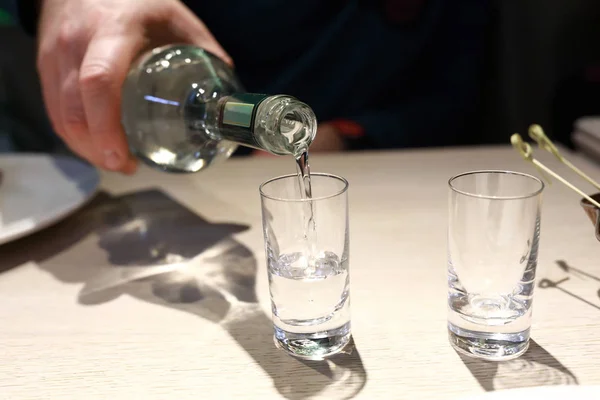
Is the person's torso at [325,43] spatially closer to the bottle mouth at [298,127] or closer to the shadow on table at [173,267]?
the shadow on table at [173,267]

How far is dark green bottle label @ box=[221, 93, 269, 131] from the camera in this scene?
2.09 ft

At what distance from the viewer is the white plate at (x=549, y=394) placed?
49 cm

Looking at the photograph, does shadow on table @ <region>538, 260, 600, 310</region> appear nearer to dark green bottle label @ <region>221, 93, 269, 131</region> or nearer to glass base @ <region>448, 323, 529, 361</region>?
glass base @ <region>448, 323, 529, 361</region>

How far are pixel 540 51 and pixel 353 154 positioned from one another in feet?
3.31

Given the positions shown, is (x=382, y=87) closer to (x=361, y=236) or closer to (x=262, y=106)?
(x=361, y=236)

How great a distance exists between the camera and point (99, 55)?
0.86m

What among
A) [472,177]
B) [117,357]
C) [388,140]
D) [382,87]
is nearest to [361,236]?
[472,177]

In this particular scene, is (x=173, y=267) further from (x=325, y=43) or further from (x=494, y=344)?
(x=325, y=43)

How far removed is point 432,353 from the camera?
60 centimetres

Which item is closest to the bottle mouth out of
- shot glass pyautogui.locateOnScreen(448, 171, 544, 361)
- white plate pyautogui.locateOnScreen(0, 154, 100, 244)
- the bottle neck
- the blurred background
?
the bottle neck

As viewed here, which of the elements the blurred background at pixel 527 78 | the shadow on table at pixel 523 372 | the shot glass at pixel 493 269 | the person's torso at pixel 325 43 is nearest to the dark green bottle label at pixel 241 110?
the shot glass at pixel 493 269

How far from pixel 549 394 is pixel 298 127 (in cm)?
33

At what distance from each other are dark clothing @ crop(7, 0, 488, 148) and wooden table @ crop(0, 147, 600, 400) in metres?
0.48

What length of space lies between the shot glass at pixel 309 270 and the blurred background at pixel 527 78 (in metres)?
1.27
